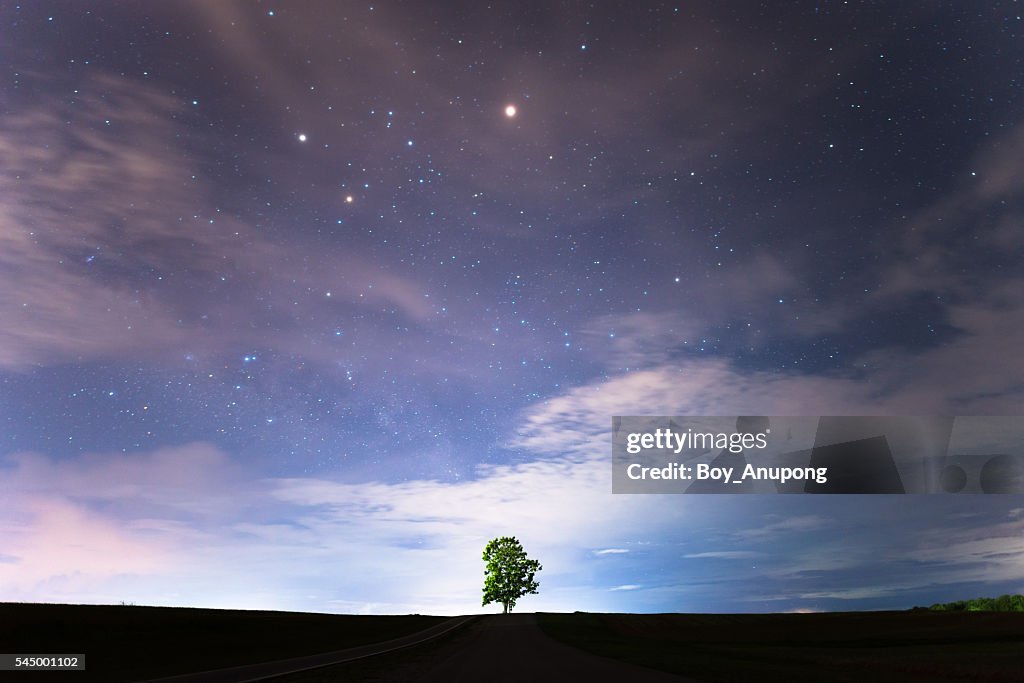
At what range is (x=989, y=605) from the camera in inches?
3206

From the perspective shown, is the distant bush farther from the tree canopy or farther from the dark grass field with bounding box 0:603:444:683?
the dark grass field with bounding box 0:603:444:683

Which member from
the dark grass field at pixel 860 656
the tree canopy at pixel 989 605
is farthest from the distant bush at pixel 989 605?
the dark grass field at pixel 860 656

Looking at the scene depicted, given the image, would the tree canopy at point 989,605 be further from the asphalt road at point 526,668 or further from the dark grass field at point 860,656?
the asphalt road at point 526,668

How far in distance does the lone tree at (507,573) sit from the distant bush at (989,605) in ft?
221

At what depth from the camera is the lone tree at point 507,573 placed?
130750mm

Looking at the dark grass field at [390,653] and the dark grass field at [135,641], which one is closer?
the dark grass field at [390,653]

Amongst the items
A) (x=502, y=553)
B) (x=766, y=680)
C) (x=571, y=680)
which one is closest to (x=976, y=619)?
(x=766, y=680)

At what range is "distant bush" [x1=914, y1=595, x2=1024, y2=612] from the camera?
257 feet

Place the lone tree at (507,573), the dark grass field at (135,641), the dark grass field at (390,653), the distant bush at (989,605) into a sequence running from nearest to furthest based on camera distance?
the dark grass field at (390,653) < the dark grass field at (135,641) < the distant bush at (989,605) < the lone tree at (507,573)

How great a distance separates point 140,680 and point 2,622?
15750mm

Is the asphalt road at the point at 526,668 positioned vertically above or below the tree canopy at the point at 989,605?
above

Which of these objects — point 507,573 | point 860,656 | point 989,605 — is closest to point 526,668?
point 860,656

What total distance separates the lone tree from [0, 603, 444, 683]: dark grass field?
288ft

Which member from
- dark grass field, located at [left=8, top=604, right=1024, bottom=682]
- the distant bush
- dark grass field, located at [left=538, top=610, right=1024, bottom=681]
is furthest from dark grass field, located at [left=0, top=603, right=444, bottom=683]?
the distant bush
